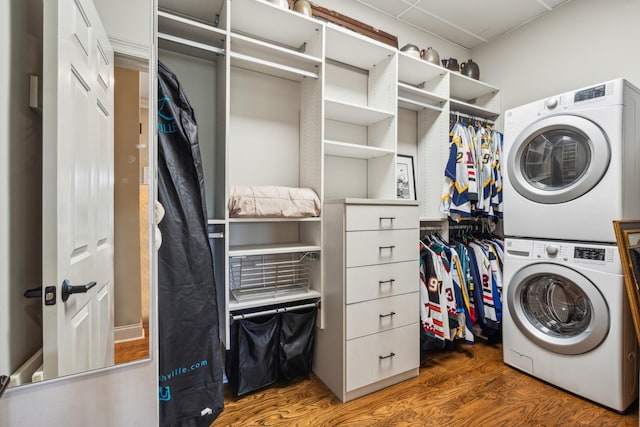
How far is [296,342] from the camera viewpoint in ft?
5.88

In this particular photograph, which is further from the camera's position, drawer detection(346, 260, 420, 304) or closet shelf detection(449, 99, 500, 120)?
closet shelf detection(449, 99, 500, 120)

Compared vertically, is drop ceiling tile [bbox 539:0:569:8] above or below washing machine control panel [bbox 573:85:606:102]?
above

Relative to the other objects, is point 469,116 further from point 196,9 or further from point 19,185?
point 19,185

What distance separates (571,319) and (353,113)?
184 cm

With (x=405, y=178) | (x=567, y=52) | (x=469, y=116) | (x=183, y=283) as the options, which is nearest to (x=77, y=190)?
(x=183, y=283)

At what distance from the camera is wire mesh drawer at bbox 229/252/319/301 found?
5.70 feet

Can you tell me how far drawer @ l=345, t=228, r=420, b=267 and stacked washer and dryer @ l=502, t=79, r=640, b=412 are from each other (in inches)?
27.5

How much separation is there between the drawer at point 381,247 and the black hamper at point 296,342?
51 centimetres

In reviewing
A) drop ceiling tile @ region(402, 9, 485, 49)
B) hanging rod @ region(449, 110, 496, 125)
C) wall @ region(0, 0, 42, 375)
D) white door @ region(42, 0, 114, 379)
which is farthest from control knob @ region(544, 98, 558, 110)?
wall @ region(0, 0, 42, 375)

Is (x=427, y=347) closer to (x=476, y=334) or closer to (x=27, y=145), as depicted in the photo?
(x=476, y=334)

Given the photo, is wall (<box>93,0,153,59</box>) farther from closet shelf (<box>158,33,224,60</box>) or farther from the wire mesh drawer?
the wire mesh drawer

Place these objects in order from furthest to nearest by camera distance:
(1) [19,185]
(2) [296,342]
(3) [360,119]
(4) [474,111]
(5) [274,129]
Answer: (4) [474,111] < (3) [360,119] < (5) [274,129] < (2) [296,342] < (1) [19,185]

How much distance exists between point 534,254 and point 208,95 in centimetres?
220

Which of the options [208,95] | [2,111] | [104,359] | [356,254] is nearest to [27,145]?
[2,111]
